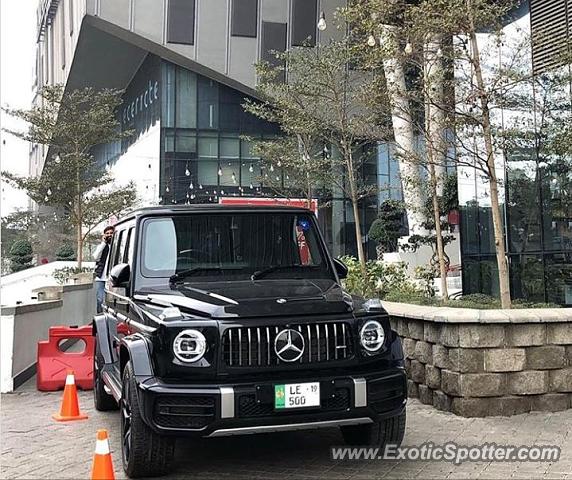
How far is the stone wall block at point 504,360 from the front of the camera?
6078 millimetres

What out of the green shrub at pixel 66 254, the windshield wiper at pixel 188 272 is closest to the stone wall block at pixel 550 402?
the windshield wiper at pixel 188 272

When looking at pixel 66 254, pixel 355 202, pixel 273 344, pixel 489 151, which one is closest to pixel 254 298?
pixel 273 344

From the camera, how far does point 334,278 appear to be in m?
5.48

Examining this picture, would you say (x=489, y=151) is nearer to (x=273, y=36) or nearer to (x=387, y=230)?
(x=387, y=230)

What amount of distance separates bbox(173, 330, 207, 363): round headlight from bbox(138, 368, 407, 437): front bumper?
0.61 feet

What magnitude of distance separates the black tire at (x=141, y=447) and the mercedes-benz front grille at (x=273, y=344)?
723 millimetres

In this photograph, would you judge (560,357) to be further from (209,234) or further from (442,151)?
(442,151)

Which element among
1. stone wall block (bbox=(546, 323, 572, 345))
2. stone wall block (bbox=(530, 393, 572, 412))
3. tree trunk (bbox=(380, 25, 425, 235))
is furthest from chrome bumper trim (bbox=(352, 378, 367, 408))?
tree trunk (bbox=(380, 25, 425, 235))

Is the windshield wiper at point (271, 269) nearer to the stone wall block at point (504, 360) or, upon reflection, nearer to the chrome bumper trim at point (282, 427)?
the chrome bumper trim at point (282, 427)

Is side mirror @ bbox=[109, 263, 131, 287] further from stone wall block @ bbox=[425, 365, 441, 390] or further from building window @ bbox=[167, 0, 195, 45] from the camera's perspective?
building window @ bbox=[167, 0, 195, 45]

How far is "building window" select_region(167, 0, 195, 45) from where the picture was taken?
33.7 m

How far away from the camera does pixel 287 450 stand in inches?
206

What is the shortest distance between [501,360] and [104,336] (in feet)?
12.7

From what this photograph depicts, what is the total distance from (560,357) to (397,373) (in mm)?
2562
